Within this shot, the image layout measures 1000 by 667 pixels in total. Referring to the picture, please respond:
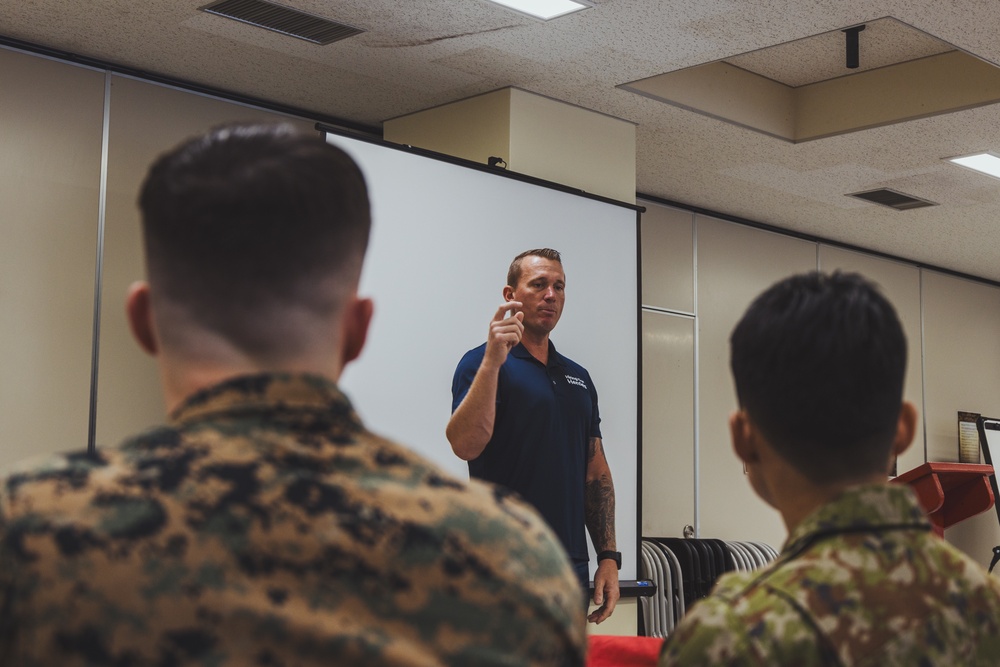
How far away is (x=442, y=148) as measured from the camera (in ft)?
15.1

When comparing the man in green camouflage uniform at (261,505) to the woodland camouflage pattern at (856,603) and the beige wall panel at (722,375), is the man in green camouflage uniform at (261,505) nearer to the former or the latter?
the woodland camouflage pattern at (856,603)

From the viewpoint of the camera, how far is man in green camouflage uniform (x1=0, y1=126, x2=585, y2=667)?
0.72 m

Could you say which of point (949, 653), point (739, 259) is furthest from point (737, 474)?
point (949, 653)

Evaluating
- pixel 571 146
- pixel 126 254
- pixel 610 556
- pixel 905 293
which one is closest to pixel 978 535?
pixel 905 293

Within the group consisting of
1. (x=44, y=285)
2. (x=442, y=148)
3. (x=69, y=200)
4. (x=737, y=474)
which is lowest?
(x=737, y=474)

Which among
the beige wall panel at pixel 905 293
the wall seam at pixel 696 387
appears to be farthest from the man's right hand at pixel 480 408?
the beige wall panel at pixel 905 293

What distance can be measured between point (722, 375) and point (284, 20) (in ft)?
11.7

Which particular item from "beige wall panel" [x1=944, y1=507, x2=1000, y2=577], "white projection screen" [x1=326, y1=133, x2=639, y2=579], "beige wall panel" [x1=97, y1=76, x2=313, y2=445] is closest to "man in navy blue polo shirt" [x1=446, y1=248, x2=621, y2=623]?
"white projection screen" [x1=326, y1=133, x2=639, y2=579]

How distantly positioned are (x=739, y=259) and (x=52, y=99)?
3.93 meters

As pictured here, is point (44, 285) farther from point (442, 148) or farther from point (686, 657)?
point (686, 657)

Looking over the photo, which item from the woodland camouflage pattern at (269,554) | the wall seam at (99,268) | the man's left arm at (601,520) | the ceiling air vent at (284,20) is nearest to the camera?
the woodland camouflage pattern at (269,554)

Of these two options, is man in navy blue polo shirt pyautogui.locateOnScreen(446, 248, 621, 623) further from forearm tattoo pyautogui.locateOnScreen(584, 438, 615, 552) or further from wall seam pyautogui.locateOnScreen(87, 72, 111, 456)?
wall seam pyautogui.locateOnScreen(87, 72, 111, 456)

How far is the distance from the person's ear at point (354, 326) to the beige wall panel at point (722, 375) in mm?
5499

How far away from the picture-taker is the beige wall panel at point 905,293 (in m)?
7.18
